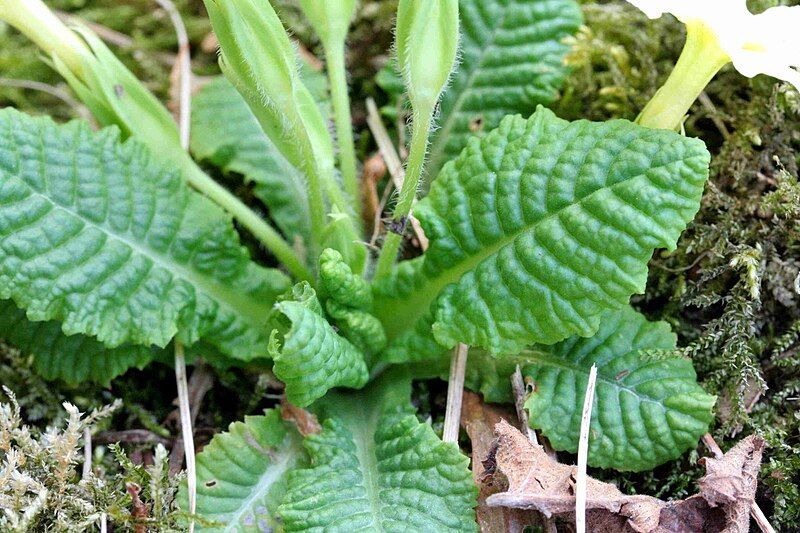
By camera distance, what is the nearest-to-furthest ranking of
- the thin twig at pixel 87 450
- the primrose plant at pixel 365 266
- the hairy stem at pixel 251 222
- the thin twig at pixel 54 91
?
the primrose plant at pixel 365 266 < the thin twig at pixel 87 450 < the hairy stem at pixel 251 222 < the thin twig at pixel 54 91

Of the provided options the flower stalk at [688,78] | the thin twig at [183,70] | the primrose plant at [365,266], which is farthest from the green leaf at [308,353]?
the thin twig at [183,70]

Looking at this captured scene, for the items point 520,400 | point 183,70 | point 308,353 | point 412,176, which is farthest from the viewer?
point 183,70

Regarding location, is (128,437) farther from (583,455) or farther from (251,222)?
(583,455)

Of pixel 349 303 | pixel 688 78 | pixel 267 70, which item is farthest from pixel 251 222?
pixel 688 78

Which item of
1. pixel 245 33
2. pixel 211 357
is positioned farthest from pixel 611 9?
pixel 211 357

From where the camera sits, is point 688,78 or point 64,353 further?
point 64,353

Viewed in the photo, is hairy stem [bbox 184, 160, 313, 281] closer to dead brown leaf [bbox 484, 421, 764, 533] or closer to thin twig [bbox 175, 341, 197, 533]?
thin twig [bbox 175, 341, 197, 533]

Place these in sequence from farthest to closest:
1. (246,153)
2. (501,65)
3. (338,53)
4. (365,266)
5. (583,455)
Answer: (246,153) < (501,65) < (365,266) < (338,53) < (583,455)

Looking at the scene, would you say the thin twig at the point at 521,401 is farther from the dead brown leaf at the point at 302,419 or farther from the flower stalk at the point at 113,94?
the flower stalk at the point at 113,94

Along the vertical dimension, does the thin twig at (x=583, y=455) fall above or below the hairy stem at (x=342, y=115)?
below
